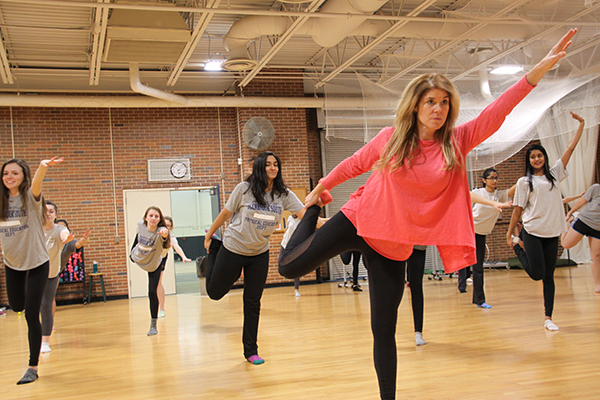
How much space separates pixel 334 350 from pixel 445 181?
2635 millimetres

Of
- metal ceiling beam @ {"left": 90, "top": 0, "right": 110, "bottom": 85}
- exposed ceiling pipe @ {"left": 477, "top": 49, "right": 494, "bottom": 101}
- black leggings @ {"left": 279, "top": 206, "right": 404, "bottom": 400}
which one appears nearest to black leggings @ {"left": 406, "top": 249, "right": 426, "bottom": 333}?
black leggings @ {"left": 279, "top": 206, "right": 404, "bottom": 400}

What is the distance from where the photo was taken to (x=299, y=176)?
11.2 meters

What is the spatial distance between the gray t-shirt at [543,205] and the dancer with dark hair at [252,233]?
216cm

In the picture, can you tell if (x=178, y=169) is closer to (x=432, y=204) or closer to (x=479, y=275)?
(x=479, y=275)

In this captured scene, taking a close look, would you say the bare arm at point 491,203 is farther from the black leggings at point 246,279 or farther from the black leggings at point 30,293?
the black leggings at point 30,293

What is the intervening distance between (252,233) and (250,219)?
4.4 inches

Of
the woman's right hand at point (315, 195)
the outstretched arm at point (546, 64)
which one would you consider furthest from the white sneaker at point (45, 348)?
the outstretched arm at point (546, 64)

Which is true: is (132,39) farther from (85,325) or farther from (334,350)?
(334,350)

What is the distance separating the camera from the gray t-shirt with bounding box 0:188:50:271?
369 centimetres

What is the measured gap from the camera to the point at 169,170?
35.6 ft

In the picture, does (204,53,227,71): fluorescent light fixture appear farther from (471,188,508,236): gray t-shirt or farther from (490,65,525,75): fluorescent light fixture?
(471,188,508,236): gray t-shirt

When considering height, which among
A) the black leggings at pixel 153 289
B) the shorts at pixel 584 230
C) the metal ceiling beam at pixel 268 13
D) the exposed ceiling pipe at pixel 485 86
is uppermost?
the metal ceiling beam at pixel 268 13

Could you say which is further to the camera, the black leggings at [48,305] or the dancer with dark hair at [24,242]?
the black leggings at [48,305]

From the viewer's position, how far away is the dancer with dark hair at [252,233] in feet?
12.7
